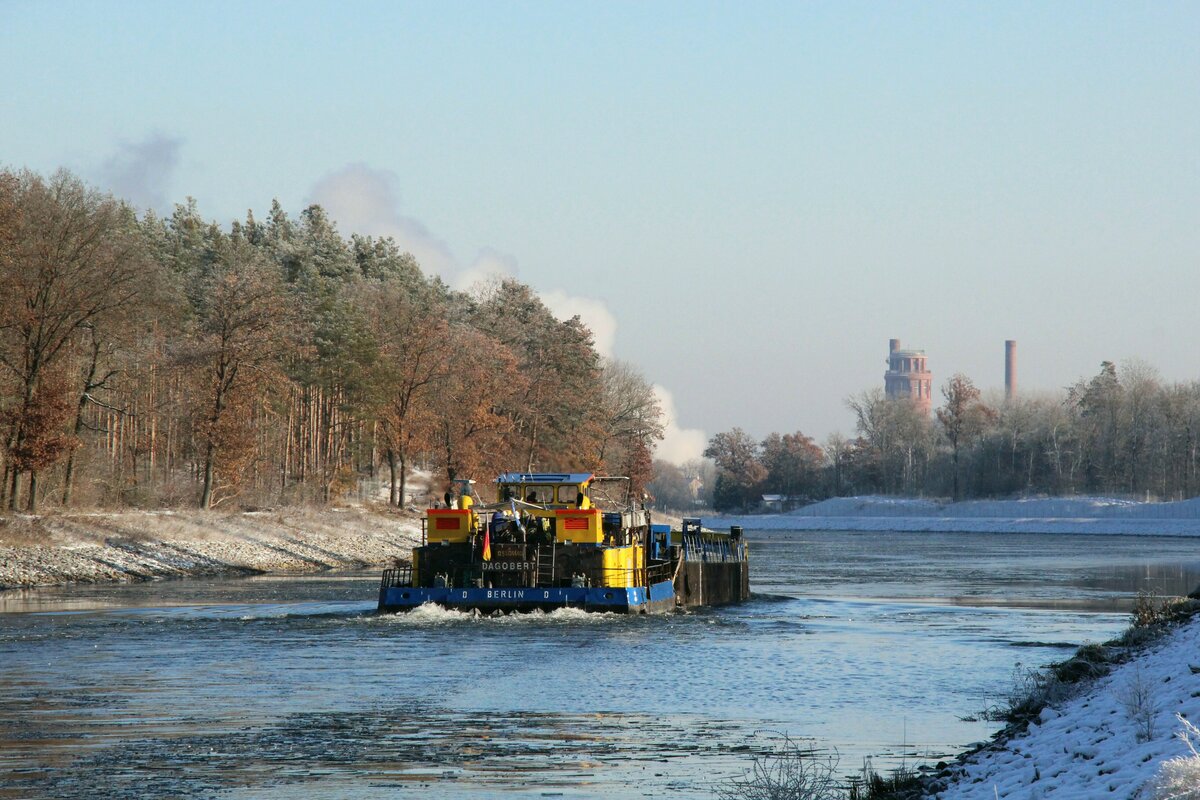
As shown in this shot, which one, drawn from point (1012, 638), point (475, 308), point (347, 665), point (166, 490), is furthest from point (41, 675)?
point (475, 308)

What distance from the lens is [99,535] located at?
176 feet

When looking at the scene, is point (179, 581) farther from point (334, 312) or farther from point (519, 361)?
point (519, 361)

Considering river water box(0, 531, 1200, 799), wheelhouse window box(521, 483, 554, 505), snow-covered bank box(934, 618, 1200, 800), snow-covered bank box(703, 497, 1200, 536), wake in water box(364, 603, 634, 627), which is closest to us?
snow-covered bank box(934, 618, 1200, 800)

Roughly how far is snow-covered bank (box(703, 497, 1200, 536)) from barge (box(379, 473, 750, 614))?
3919 inches

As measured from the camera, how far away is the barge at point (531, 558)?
3759cm

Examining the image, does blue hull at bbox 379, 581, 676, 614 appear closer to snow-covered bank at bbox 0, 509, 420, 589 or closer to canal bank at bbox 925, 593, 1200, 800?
snow-covered bank at bbox 0, 509, 420, 589

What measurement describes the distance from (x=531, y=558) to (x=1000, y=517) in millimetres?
120275

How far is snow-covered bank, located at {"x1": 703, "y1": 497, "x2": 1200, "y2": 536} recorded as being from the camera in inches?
5266

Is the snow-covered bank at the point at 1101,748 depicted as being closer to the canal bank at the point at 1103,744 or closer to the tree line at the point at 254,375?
the canal bank at the point at 1103,744

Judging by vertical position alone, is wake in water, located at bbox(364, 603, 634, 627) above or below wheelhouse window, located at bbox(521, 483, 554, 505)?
below

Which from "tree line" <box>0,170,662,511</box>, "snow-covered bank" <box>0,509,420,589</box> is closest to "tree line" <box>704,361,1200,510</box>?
"tree line" <box>0,170,662,511</box>

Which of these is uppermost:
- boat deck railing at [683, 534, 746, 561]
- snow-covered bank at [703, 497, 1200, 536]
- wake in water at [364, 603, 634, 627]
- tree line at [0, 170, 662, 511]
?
tree line at [0, 170, 662, 511]

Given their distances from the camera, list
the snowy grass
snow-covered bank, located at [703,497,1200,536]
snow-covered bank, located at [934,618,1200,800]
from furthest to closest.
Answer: snow-covered bank, located at [703,497,1200,536] → snow-covered bank, located at [934,618,1200,800] → the snowy grass

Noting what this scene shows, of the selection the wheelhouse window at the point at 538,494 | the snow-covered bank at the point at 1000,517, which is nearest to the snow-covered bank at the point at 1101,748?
the wheelhouse window at the point at 538,494
